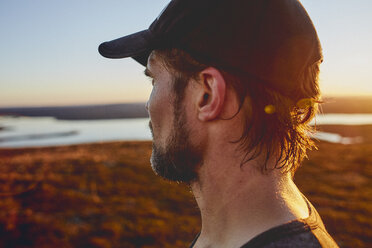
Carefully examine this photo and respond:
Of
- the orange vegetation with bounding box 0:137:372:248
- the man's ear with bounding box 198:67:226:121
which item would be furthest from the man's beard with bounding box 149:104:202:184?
the orange vegetation with bounding box 0:137:372:248

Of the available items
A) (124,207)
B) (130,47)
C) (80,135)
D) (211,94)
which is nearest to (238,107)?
(211,94)

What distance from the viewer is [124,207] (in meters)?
11.7

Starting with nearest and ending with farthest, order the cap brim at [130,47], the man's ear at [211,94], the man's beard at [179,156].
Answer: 1. the man's ear at [211,94]
2. the man's beard at [179,156]
3. the cap brim at [130,47]

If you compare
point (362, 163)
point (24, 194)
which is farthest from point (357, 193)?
point (24, 194)

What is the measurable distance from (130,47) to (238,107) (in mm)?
858

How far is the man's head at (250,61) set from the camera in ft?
4.38

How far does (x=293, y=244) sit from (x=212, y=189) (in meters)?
0.58

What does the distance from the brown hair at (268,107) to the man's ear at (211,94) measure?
0.04 metres

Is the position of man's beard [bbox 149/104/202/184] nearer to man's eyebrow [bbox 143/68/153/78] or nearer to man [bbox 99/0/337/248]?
man [bbox 99/0/337/248]

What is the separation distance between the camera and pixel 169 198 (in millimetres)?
13141

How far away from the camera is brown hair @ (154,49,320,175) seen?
143cm

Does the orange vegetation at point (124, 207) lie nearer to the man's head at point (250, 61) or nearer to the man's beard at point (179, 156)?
the man's beard at point (179, 156)

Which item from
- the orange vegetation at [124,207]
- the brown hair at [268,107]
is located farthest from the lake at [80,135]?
the brown hair at [268,107]

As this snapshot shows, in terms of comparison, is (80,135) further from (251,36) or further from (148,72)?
(251,36)
